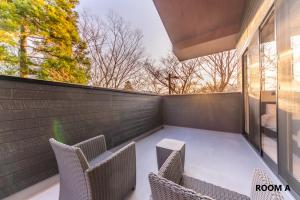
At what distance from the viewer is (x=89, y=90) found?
8.58ft

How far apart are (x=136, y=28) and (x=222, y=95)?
5641 millimetres

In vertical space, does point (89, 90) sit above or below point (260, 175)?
above

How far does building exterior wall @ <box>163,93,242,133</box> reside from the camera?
13.9 ft

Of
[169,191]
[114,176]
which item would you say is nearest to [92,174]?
[114,176]

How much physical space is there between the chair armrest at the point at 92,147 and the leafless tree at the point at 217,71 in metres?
7.99

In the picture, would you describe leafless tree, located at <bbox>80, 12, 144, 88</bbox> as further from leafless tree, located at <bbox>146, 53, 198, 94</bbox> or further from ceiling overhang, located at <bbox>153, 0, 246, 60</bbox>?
ceiling overhang, located at <bbox>153, 0, 246, 60</bbox>

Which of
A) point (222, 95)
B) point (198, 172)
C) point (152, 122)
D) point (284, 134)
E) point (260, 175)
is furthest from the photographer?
point (152, 122)

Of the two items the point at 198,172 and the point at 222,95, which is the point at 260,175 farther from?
the point at 222,95

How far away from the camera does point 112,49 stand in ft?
25.7

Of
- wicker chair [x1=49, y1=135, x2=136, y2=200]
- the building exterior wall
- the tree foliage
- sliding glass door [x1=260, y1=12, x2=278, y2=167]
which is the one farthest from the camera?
the tree foliage

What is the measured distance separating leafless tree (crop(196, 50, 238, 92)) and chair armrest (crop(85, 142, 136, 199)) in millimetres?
8046

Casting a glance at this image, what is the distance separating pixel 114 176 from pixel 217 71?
8.61 meters

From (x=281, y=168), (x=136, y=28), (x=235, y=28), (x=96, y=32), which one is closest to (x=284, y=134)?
(x=281, y=168)

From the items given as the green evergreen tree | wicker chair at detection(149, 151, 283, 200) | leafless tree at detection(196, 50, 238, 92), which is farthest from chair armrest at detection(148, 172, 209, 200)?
leafless tree at detection(196, 50, 238, 92)
